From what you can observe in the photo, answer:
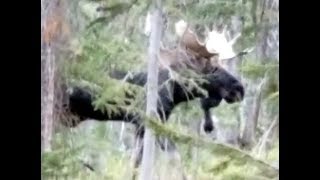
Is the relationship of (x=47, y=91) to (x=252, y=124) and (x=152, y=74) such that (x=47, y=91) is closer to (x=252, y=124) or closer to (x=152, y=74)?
(x=152, y=74)

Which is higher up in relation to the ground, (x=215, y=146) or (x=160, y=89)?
(x=160, y=89)

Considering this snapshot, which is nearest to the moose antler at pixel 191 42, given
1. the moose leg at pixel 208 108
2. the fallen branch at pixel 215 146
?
the moose leg at pixel 208 108

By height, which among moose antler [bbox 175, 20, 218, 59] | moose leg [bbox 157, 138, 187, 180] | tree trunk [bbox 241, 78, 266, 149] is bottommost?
moose leg [bbox 157, 138, 187, 180]

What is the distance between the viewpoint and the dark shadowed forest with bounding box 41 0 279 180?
102 inches

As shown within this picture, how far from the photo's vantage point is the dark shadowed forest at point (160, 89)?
2.58m

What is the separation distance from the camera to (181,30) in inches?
103

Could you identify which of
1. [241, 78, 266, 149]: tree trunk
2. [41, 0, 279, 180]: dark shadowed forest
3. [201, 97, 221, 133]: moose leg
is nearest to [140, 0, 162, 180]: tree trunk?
[41, 0, 279, 180]: dark shadowed forest

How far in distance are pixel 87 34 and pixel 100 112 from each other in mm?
273

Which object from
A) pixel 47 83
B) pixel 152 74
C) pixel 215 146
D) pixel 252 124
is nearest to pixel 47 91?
pixel 47 83

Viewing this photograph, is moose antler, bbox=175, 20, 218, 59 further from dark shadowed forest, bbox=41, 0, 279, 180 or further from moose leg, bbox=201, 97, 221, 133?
moose leg, bbox=201, 97, 221, 133

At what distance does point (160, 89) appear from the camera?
2609 mm

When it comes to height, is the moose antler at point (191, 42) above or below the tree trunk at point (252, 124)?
above

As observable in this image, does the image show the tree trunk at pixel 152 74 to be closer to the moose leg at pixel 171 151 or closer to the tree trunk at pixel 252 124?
the moose leg at pixel 171 151
